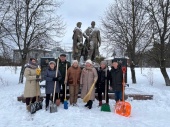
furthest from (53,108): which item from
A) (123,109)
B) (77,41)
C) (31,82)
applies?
(77,41)

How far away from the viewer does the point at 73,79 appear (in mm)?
8211

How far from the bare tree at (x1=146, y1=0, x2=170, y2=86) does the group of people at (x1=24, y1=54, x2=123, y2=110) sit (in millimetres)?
9935

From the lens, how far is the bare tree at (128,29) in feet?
→ 63.2

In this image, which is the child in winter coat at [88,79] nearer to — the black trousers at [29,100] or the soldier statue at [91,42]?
the black trousers at [29,100]

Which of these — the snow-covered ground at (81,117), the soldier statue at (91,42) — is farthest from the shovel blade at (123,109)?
the soldier statue at (91,42)

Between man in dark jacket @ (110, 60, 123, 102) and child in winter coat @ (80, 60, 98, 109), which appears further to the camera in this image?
man in dark jacket @ (110, 60, 123, 102)

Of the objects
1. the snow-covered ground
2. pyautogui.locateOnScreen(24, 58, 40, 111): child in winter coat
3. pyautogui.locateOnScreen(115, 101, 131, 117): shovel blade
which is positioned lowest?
the snow-covered ground

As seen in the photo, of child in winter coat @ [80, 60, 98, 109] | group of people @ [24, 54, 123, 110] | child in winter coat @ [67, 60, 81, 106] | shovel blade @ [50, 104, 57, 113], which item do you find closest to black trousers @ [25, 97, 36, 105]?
group of people @ [24, 54, 123, 110]

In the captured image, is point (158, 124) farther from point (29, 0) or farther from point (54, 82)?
point (29, 0)

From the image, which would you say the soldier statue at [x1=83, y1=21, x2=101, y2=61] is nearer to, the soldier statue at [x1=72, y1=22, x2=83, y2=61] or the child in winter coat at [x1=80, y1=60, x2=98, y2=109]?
the soldier statue at [x1=72, y1=22, x2=83, y2=61]

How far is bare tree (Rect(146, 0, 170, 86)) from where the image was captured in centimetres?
1711

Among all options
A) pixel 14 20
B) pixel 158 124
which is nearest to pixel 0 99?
pixel 158 124

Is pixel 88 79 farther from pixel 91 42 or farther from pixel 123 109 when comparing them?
pixel 91 42

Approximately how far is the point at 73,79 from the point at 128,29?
1291 centimetres
